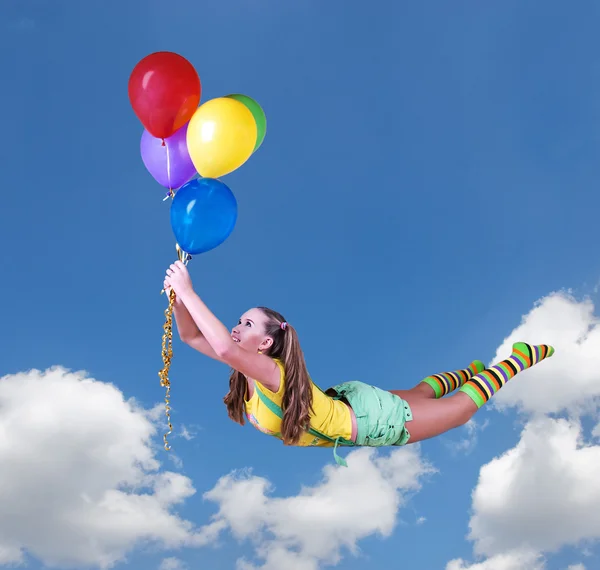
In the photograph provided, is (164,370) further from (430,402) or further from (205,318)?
(430,402)

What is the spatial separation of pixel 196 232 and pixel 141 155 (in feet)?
3.10

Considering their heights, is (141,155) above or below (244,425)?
above

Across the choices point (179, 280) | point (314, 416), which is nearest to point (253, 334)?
point (314, 416)

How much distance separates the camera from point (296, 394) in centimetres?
486

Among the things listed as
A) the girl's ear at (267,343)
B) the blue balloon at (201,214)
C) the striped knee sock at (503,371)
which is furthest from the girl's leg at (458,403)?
the blue balloon at (201,214)

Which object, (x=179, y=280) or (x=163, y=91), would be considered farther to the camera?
(x=163, y=91)

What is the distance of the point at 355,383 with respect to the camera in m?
5.49

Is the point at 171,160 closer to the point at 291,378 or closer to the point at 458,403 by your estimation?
the point at 291,378

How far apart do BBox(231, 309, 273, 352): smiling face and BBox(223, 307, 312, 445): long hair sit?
0.03 meters

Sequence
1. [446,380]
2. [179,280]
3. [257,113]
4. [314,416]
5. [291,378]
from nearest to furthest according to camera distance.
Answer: [179,280], [291,378], [314,416], [257,113], [446,380]

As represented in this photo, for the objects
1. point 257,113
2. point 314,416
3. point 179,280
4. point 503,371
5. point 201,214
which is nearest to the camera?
Answer: point 179,280

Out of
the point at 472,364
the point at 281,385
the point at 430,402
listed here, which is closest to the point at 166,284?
the point at 281,385

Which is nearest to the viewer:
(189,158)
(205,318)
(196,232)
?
(205,318)

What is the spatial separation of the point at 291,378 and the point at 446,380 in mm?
1563
